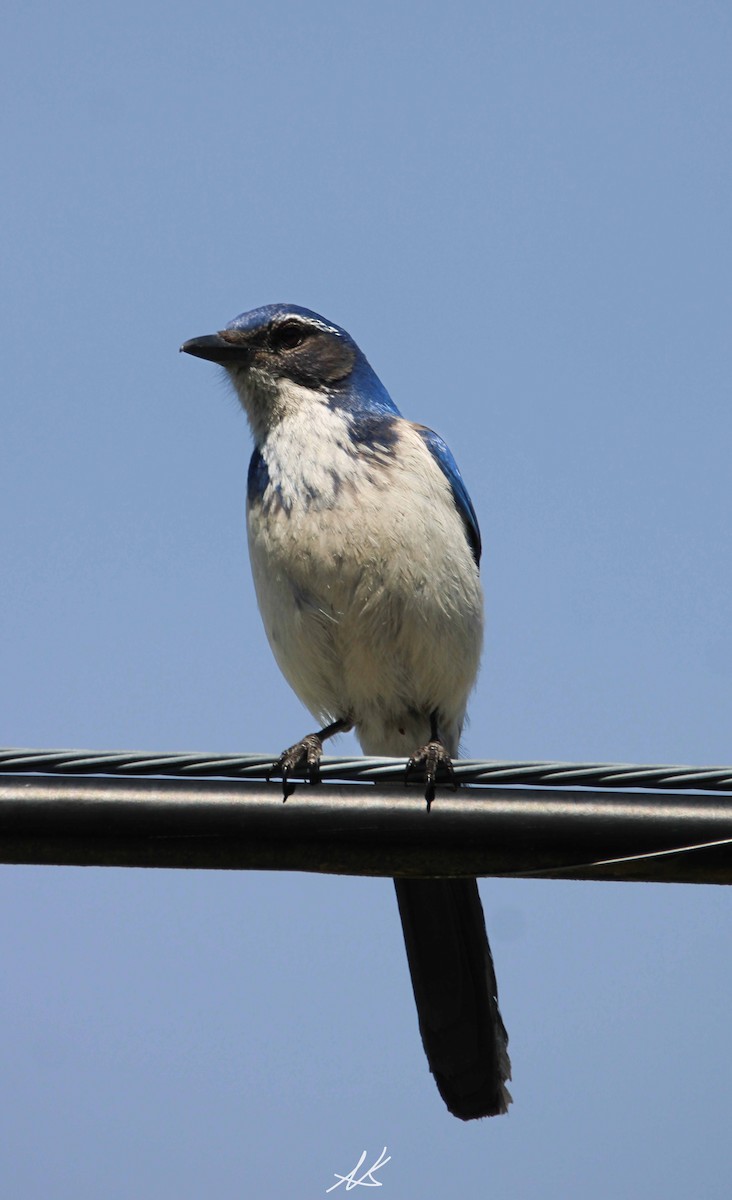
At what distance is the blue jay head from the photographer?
8031 millimetres

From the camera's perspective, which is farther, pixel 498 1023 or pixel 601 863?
pixel 498 1023

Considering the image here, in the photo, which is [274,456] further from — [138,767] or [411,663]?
[138,767]

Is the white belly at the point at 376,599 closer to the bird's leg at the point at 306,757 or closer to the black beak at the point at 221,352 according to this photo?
the bird's leg at the point at 306,757

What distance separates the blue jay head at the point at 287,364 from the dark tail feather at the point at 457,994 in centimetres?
285

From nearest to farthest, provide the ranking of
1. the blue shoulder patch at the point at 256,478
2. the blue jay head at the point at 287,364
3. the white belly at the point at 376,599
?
the white belly at the point at 376,599, the blue shoulder patch at the point at 256,478, the blue jay head at the point at 287,364

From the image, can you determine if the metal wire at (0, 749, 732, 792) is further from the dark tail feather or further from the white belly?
the white belly

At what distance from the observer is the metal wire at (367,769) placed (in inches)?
165

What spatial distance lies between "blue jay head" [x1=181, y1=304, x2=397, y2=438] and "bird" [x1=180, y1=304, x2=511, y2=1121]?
49mm

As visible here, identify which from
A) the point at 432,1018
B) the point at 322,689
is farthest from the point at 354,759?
the point at 322,689

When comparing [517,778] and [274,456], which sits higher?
[274,456]

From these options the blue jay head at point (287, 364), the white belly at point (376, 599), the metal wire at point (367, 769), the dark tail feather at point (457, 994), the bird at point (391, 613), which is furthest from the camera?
the blue jay head at point (287, 364)

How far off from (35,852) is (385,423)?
4.00 meters

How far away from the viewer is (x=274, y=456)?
757 cm

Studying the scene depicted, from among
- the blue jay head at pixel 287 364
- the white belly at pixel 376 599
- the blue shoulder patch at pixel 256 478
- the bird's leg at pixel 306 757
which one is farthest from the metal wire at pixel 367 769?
the blue jay head at pixel 287 364
